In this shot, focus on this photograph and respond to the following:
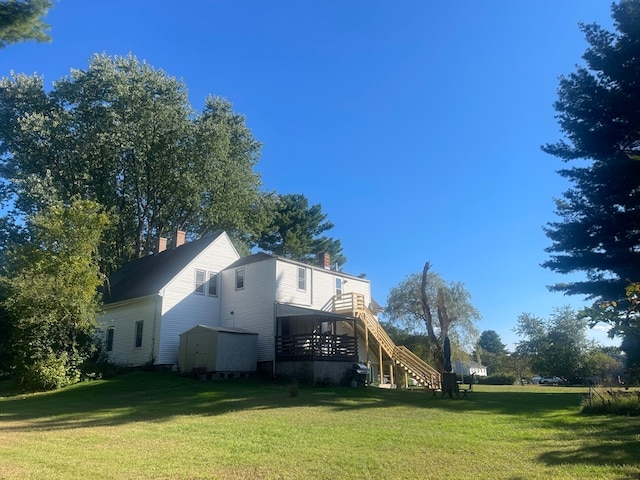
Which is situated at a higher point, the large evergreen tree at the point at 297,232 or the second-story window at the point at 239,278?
the large evergreen tree at the point at 297,232

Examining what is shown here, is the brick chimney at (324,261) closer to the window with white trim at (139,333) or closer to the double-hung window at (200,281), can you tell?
the double-hung window at (200,281)

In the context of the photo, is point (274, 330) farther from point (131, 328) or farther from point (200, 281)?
point (131, 328)

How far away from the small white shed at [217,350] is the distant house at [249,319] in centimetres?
5

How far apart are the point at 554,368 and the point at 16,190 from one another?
50.0m

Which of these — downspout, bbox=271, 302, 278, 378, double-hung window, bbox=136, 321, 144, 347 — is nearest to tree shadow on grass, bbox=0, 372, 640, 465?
downspout, bbox=271, 302, 278, 378

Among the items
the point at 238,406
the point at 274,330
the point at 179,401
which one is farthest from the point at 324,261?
the point at 238,406

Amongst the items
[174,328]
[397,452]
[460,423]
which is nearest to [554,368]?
[174,328]

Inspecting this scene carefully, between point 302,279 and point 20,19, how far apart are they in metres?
19.9

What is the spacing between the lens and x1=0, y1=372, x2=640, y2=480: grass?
7680 millimetres

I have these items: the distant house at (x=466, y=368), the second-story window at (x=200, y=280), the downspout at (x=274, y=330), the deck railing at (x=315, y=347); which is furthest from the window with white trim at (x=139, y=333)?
the distant house at (x=466, y=368)

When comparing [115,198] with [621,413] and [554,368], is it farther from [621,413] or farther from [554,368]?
[554,368]

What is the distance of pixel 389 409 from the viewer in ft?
50.6

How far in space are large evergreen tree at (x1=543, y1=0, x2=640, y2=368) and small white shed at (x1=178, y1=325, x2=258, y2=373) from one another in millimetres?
15002

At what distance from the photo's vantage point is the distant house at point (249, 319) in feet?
80.7
